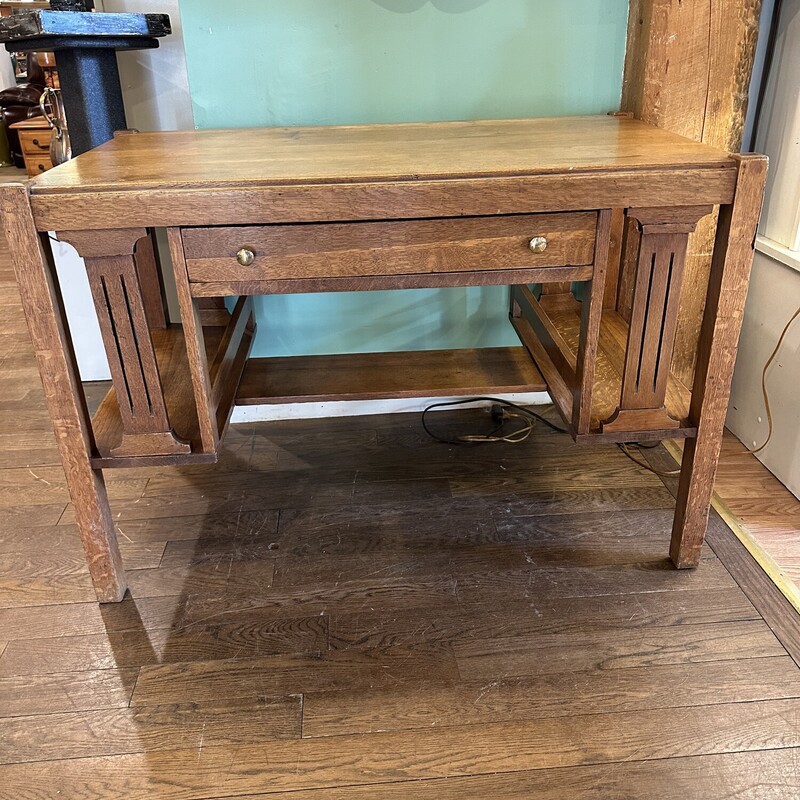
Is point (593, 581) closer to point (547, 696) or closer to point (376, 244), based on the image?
point (547, 696)

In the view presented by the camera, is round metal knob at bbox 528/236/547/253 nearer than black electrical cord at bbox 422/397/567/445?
Yes

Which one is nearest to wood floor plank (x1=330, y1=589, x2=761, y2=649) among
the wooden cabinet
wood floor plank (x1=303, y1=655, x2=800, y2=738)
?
wood floor plank (x1=303, y1=655, x2=800, y2=738)

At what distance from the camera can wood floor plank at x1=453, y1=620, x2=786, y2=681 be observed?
1.37 meters

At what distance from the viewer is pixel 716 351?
142 centimetres

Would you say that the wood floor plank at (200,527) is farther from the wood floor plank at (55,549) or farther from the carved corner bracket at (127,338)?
the carved corner bracket at (127,338)

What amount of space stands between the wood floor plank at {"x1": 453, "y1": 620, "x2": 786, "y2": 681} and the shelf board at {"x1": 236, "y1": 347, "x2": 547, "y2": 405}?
0.57m

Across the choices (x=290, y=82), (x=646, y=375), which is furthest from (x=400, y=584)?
(x=290, y=82)

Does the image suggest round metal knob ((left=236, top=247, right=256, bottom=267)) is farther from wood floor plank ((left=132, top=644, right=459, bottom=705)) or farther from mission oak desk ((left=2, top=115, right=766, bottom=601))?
wood floor plank ((left=132, top=644, right=459, bottom=705))

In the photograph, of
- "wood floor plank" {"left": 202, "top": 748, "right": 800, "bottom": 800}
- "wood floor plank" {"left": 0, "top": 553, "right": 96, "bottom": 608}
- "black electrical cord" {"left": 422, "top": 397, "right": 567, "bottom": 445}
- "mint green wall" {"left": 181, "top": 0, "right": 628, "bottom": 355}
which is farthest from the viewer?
"black electrical cord" {"left": 422, "top": 397, "right": 567, "bottom": 445}

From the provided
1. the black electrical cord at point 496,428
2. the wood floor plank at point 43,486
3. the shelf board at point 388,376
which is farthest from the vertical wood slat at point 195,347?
the black electrical cord at point 496,428

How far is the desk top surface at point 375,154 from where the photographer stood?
1240 mm

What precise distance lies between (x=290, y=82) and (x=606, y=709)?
1574 mm

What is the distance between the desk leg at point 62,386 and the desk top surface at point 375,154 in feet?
0.28

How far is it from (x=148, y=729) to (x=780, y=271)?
173 cm
